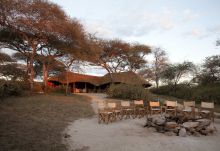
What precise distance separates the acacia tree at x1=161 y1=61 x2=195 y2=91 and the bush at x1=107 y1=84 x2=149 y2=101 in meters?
17.2

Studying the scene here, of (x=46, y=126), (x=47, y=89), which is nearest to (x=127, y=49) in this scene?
(x=47, y=89)

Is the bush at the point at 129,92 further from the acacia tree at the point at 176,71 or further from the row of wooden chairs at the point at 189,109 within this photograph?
the acacia tree at the point at 176,71

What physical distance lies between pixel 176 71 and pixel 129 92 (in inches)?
737

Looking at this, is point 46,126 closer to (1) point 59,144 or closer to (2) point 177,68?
(1) point 59,144

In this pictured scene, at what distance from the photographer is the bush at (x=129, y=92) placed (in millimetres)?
22930

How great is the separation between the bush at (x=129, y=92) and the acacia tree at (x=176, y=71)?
17164 millimetres

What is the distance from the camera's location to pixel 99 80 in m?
40.4

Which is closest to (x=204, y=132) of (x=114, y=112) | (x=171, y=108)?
(x=114, y=112)

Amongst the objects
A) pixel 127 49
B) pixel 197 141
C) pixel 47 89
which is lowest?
pixel 197 141

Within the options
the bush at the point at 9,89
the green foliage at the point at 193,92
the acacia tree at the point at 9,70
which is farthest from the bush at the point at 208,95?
the acacia tree at the point at 9,70

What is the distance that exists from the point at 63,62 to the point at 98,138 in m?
20.6

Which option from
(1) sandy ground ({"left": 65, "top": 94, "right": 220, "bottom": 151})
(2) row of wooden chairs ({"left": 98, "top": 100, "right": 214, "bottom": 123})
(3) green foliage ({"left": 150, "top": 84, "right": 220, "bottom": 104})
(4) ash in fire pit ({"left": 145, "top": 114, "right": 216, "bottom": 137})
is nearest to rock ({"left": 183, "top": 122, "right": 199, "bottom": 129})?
(4) ash in fire pit ({"left": 145, "top": 114, "right": 216, "bottom": 137})

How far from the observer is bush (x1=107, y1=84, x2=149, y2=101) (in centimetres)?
2293

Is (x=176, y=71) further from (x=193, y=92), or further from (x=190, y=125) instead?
(x=190, y=125)
